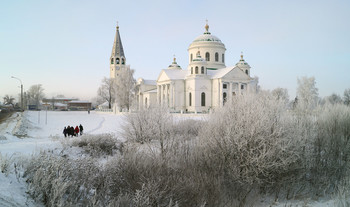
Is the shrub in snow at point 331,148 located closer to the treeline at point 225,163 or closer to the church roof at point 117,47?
the treeline at point 225,163

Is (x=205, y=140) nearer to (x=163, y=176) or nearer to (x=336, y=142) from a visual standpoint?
(x=163, y=176)

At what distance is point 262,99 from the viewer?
548 inches

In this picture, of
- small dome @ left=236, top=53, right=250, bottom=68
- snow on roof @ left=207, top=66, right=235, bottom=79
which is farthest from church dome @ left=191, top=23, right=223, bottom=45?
snow on roof @ left=207, top=66, right=235, bottom=79

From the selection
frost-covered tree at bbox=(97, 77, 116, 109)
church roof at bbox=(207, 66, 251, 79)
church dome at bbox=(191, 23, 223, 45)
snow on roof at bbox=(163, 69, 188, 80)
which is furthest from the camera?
frost-covered tree at bbox=(97, 77, 116, 109)

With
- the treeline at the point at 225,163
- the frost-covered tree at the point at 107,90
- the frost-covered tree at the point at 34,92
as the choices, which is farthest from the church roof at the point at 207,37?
the frost-covered tree at the point at 34,92

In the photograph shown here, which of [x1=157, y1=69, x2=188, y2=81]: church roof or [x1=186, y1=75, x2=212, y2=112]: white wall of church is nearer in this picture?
[x1=186, y1=75, x2=212, y2=112]: white wall of church

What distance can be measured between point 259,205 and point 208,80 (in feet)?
106

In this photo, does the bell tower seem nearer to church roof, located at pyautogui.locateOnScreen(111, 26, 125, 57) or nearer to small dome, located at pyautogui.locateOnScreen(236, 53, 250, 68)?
church roof, located at pyautogui.locateOnScreen(111, 26, 125, 57)

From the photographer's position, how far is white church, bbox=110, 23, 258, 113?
41.8 metres

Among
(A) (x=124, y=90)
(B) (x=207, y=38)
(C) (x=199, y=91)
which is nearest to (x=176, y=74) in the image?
(C) (x=199, y=91)

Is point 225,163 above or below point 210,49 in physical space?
below

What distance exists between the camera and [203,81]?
139 feet

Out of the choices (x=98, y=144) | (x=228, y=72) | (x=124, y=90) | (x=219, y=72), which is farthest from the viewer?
(x=124, y=90)

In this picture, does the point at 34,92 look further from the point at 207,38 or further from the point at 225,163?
the point at 225,163
